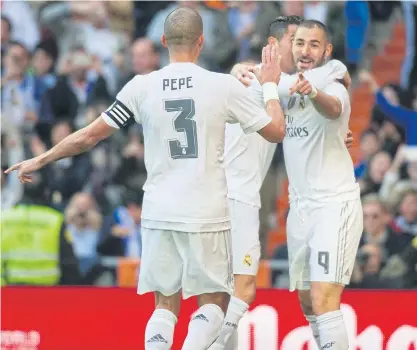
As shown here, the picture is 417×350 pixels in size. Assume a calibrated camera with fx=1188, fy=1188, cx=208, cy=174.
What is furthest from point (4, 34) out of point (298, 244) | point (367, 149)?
point (298, 244)

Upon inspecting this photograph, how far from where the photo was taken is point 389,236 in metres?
11.6

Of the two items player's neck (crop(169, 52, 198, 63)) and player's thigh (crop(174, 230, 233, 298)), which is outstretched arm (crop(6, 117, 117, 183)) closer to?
player's neck (crop(169, 52, 198, 63))

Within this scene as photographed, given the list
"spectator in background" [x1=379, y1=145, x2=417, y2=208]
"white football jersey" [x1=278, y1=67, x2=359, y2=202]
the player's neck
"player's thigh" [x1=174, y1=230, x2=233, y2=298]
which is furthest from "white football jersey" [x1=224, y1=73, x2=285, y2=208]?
"spectator in background" [x1=379, y1=145, x2=417, y2=208]

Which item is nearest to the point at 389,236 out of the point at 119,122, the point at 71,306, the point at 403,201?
the point at 403,201

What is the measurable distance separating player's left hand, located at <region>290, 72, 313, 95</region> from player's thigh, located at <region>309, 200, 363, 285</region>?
36.4 inches

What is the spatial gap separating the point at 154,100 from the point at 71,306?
2.92 m

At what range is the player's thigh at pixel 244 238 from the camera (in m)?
8.03

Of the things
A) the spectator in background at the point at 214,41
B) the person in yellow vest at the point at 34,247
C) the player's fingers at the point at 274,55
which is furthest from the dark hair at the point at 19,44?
the player's fingers at the point at 274,55

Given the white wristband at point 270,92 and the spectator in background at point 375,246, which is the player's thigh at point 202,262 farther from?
the spectator in background at point 375,246

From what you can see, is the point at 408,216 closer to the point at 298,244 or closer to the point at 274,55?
the point at 298,244

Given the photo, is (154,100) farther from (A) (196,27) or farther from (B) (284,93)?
(B) (284,93)

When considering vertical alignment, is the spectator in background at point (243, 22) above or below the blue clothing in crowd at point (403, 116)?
above

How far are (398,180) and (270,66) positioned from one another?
18.4 ft

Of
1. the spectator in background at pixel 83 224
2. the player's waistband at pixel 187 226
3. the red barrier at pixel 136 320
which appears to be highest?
the spectator in background at pixel 83 224
